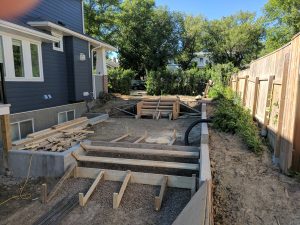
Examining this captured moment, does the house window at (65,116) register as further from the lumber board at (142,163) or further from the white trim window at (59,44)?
the lumber board at (142,163)

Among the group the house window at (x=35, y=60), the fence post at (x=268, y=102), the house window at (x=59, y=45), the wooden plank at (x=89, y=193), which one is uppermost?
the house window at (x=59, y=45)

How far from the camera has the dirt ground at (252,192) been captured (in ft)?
11.3

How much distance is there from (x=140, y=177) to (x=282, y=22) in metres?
34.6

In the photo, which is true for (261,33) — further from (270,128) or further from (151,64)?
(270,128)

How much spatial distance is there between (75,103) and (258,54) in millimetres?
32922

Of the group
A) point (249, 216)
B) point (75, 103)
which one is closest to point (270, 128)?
point (249, 216)

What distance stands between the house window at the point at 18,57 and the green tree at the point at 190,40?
2636cm

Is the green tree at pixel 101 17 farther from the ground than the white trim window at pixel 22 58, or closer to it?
farther from the ground

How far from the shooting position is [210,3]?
54062 millimetres

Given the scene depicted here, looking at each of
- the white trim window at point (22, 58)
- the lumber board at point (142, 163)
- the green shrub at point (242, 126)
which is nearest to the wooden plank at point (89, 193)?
Answer: the lumber board at point (142, 163)

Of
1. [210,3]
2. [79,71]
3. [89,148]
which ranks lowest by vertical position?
[89,148]

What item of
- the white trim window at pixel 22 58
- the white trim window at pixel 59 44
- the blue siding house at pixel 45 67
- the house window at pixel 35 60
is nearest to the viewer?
the white trim window at pixel 22 58

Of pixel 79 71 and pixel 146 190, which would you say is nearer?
pixel 146 190

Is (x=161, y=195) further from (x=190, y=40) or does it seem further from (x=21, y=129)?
(x=190, y=40)
